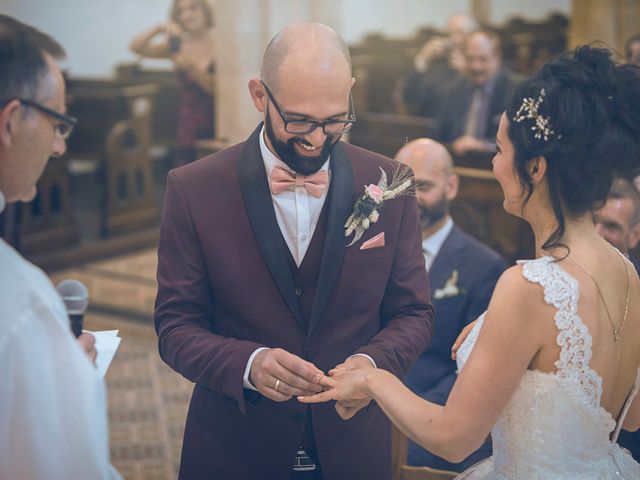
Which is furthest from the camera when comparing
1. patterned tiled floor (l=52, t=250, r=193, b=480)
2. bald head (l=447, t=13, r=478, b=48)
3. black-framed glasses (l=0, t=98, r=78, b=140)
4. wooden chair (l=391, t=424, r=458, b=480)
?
bald head (l=447, t=13, r=478, b=48)

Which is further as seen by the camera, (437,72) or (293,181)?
(437,72)

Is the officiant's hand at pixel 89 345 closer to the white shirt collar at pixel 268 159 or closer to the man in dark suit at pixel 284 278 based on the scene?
the man in dark suit at pixel 284 278

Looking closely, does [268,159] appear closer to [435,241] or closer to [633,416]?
[633,416]

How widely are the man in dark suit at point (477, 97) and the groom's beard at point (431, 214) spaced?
306 centimetres

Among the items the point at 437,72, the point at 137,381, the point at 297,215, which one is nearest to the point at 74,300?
the point at 297,215

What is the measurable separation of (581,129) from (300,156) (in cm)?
71

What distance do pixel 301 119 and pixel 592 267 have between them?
30.7 inches

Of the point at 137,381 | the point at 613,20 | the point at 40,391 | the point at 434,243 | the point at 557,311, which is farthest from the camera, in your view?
the point at 613,20

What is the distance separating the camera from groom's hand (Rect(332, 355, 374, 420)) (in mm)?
2275

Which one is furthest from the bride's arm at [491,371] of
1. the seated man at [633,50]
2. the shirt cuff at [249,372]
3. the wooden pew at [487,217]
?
the seated man at [633,50]

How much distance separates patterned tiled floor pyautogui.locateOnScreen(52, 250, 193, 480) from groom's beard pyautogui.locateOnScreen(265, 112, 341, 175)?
2572mm

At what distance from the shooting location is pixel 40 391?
5.16ft

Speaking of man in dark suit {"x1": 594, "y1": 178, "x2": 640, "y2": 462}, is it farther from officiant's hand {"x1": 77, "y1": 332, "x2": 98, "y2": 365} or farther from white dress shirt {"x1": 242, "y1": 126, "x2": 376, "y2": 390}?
officiant's hand {"x1": 77, "y1": 332, "x2": 98, "y2": 365}

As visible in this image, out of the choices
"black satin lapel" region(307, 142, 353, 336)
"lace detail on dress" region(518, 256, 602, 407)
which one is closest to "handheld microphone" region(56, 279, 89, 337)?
"black satin lapel" region(307, 142, 353, 336)
